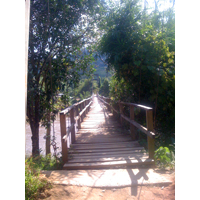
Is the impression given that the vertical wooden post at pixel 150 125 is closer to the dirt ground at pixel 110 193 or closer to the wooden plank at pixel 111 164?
the wooden plank at pixel 111 164

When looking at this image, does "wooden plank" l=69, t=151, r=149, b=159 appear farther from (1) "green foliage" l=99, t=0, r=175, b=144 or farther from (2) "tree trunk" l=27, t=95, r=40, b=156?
(2) "tree trunk" l=27, t=95, r=40, b=156

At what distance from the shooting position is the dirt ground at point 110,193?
2.31m

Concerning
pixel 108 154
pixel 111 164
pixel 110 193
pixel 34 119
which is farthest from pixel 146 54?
pixel 110 193

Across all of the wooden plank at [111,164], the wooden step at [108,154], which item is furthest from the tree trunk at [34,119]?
the wooden plank at [111,164]

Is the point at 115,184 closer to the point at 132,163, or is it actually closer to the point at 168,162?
the point at 132,163

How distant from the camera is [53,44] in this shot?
494 cm

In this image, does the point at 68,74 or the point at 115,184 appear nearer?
the point at 115,184

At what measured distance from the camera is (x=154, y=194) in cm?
238

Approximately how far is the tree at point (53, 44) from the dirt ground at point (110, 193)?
236cm

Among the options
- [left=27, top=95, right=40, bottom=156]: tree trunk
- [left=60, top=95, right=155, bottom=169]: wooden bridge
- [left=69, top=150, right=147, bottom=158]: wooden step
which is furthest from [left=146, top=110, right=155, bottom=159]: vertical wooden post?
[left=27, top=95, right=40, bottom=156]: tree trunk

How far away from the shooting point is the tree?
15.5 ft

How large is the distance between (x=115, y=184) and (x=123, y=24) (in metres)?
4.39

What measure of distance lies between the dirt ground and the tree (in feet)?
7.74
